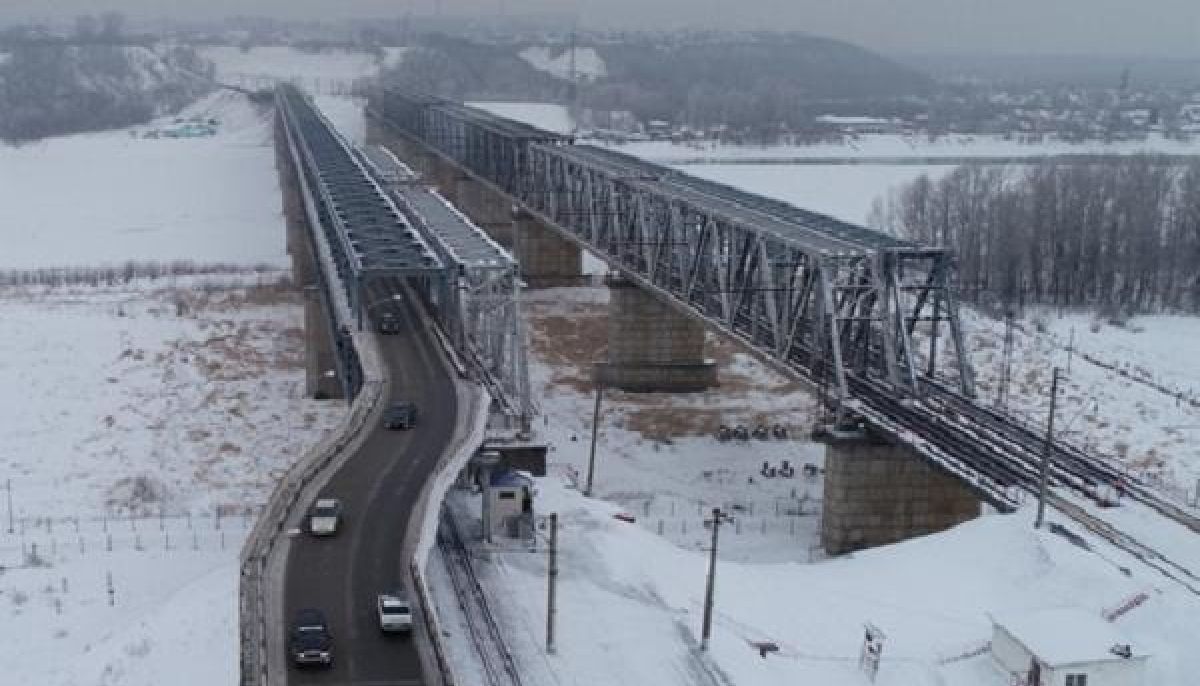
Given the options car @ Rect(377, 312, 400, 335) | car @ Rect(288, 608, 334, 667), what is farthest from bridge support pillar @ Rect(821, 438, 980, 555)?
car @ Rect(288, 608, 334, 667)

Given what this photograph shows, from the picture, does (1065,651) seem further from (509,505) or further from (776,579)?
(509,505)

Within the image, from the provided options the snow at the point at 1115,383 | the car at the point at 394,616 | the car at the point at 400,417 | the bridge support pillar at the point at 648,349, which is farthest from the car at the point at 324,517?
the bridge support pillar at the point at 648,349

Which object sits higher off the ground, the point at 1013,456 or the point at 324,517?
the point at 324,517

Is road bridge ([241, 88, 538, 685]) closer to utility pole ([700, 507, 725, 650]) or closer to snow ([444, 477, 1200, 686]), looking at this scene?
snow ([444, 477, 1200, 686])

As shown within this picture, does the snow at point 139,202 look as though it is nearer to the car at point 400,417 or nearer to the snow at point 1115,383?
the snow at point 1115,383

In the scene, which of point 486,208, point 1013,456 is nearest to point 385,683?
point 1013,456

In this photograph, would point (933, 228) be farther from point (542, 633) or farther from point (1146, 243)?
point (542, 633)

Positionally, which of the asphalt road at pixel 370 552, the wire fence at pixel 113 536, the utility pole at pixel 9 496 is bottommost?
the utility pole at pixel 9 496

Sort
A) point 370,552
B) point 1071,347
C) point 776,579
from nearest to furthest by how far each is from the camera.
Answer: point 370,552 < point 776,579 < point 1071,347
